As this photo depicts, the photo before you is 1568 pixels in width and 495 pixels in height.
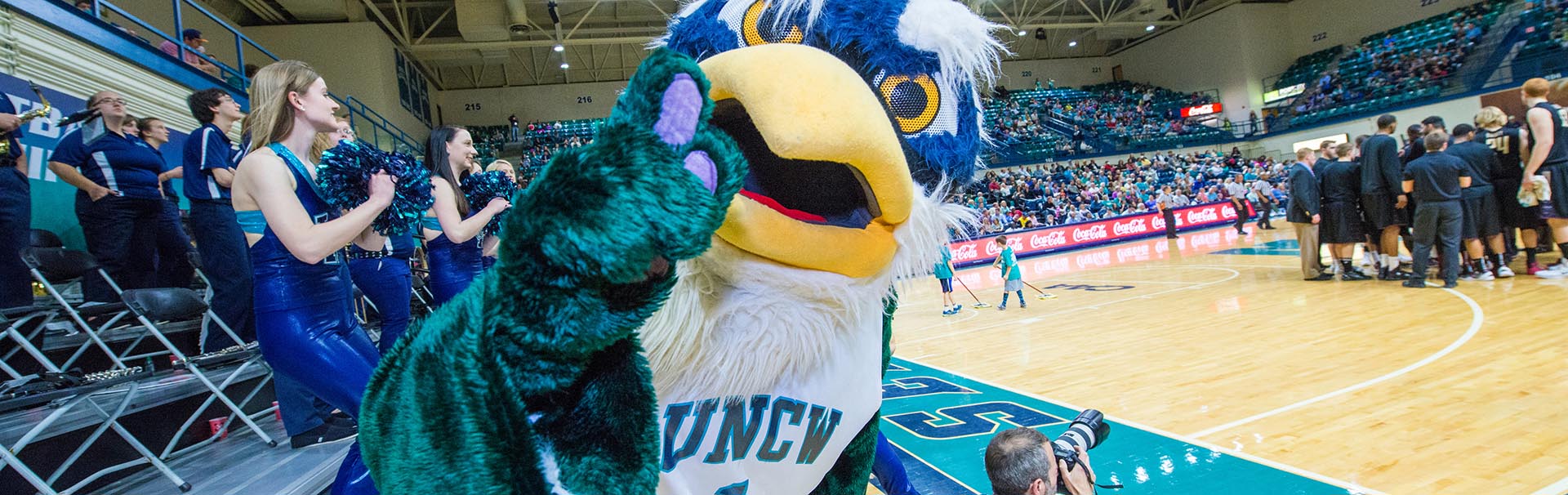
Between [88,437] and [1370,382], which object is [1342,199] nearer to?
[1370,382]

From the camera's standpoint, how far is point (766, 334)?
0.84 metres

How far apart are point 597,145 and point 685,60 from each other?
11cm

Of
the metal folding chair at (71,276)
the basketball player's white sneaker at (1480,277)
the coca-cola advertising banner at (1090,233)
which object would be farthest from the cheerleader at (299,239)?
the coca-cola advertising banner at (1090,233)

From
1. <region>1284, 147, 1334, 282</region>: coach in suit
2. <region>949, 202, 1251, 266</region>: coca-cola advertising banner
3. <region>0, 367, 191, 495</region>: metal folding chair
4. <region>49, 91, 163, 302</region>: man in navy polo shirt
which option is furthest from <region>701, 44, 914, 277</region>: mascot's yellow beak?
<region>949, 202, 1251, 266</region>: coca-cola advertising banner

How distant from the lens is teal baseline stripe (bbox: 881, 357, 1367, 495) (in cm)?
257

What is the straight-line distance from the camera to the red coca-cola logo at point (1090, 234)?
48.6 ft

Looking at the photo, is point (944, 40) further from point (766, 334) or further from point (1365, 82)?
point (1365, 82)

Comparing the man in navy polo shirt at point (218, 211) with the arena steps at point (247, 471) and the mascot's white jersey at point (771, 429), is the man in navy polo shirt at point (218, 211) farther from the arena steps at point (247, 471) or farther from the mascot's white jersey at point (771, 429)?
the mascot's white jersey at point (771, 429)

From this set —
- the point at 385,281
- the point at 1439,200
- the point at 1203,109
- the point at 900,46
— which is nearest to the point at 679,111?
the point at 900,46

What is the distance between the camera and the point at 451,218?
252 cm

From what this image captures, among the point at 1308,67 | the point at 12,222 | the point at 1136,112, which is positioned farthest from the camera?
the point at 1136,112

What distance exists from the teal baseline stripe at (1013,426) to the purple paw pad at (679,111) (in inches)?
97.4

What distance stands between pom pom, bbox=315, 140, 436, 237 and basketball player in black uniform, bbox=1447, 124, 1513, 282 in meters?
7.38

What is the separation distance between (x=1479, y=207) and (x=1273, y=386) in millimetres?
3919
